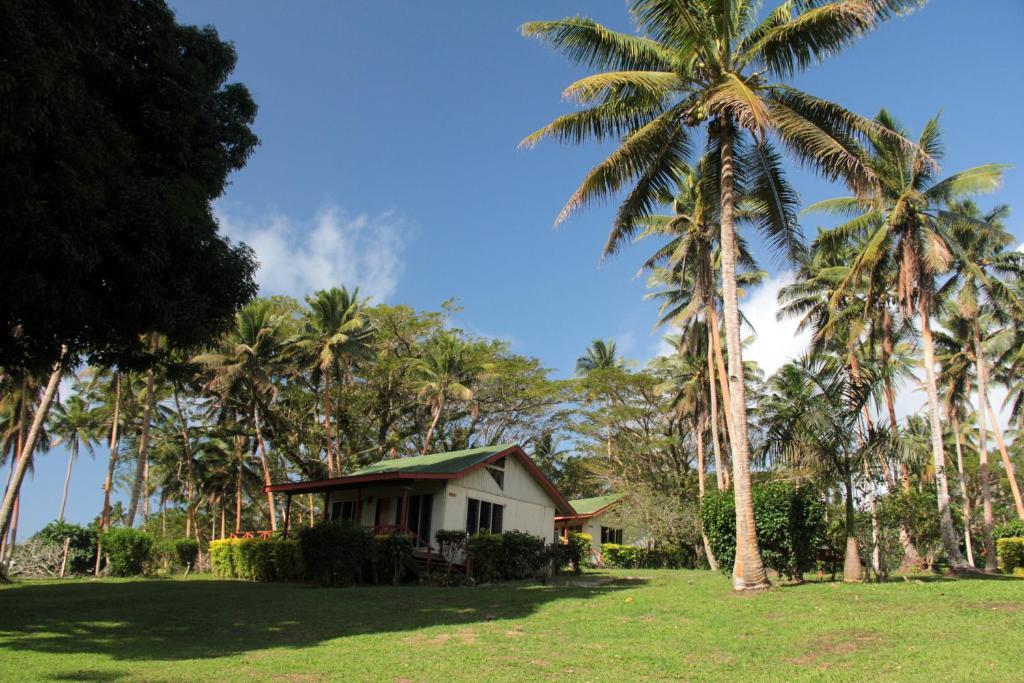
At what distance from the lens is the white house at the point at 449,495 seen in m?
24.0

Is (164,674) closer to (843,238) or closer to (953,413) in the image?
(843,238)

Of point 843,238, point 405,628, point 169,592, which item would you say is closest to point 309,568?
point 169,592

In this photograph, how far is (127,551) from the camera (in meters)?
28.8

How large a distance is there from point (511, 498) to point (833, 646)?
18519 millimetres

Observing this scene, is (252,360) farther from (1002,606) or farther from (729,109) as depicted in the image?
(1002,606)

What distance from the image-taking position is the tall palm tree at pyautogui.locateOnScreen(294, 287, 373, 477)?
35.4 m

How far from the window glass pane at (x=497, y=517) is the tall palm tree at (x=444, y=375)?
11.2 meters

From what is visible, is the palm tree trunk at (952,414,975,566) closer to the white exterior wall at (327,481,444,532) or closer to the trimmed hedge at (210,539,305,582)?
the white exterior wall at (327,481,444,532)

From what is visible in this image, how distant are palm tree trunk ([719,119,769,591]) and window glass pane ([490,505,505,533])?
12561 millimetres

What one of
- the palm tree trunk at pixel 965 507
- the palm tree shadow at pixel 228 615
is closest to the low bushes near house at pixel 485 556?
the palm tree shadow at pixel 228 615

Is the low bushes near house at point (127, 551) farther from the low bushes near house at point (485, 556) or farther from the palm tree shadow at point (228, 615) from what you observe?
the low bushes near house at point (485, 556)

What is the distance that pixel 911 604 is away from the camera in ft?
38.6

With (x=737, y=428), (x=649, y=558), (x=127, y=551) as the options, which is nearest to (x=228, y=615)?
(x=737, y=428)

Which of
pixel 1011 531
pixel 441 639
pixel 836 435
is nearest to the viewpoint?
pixel 441 639
